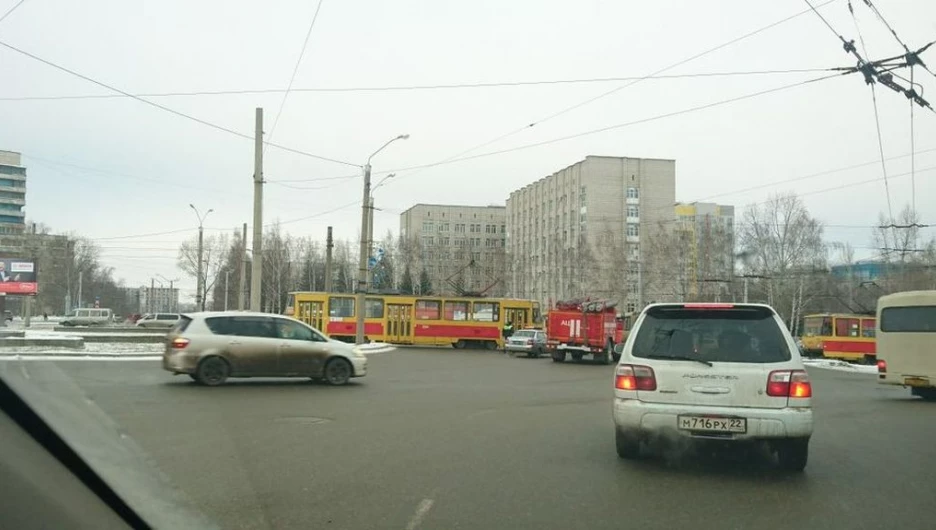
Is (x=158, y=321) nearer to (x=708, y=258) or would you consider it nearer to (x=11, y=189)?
(x=708, y=258)

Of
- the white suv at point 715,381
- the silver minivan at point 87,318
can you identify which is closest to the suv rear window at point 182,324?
the white suv at point 715,381

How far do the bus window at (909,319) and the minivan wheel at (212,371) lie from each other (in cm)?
1696

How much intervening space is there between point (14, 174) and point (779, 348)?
30.2 feet

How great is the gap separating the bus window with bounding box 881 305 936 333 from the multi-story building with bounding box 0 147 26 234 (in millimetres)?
20102

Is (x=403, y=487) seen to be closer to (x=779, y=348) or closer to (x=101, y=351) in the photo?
(x=779, y=348)

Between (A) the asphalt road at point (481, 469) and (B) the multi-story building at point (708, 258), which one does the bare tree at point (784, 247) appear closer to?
(B) the multi-story building at point (708, 258)

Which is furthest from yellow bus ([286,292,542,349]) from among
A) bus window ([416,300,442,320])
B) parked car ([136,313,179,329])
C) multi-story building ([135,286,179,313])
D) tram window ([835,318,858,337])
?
multi-story building ([135,286,179,313])

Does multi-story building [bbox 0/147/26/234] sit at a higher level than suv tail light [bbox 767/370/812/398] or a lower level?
higher

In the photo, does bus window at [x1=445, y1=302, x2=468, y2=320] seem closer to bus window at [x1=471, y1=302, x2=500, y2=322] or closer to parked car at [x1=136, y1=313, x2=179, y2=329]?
bus window at [x1=471, y1=302, x2=500, y2=322]

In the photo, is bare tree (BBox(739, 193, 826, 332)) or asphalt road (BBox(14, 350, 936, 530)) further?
bare tree (BBox(739, 193, 826, 332))

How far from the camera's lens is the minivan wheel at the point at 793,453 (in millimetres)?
7927

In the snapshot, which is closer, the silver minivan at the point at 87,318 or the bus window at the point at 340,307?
the bus window at the point at 340,307

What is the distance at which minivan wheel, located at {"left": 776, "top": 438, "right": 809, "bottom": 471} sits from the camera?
312 inches

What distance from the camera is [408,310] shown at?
44625 millimetres
